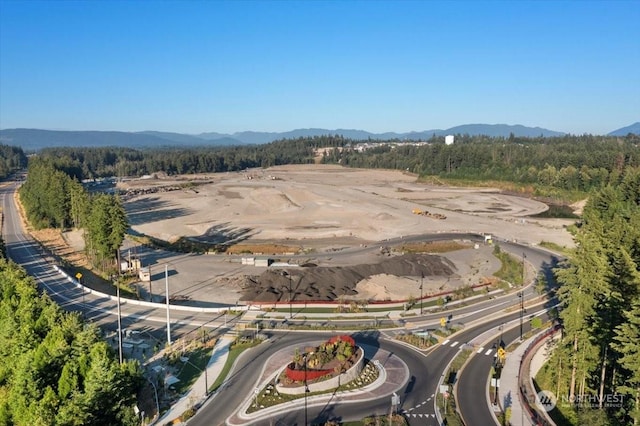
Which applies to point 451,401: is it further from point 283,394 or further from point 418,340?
point 283,394

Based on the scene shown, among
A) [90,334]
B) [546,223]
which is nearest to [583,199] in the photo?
[546,223]

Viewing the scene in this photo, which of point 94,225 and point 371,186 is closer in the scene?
point 94,225

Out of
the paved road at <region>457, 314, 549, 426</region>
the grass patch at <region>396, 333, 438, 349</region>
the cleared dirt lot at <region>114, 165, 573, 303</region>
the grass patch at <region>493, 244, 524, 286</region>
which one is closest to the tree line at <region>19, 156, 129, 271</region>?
the cleared dirt lot at <region>114, 165, 573, 303</region>

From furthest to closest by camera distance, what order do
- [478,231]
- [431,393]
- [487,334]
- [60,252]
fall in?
[478,231] < [60,252] < [487,334] < [431,393]

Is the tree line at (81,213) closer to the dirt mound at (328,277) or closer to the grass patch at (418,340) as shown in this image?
the dirt mound at (328,277)

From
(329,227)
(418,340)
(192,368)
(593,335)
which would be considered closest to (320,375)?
(192,368)

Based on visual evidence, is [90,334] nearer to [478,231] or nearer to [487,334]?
[487,334]

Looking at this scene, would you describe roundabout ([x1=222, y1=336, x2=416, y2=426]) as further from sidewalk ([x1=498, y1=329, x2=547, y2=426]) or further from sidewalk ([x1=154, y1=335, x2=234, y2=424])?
sidewalk ([x1=498, y1=329, x2=547, y2=426])

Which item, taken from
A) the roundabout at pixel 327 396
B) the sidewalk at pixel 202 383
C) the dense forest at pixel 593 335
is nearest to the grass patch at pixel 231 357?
the sidewalk at pixel 202 383
